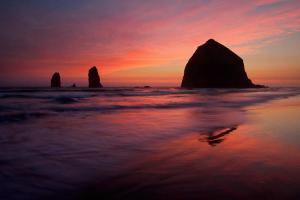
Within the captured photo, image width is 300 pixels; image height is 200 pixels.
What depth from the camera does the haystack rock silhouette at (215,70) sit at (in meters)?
95.2

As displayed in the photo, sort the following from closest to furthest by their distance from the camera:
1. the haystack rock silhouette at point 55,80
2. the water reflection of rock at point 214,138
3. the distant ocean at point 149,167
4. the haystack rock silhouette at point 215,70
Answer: the distant ocean at point 149,167, the water reflection of rock at point 214,138, the haystack rock silhouette at point 215,70, the haystack rock silhouette at point 55,80

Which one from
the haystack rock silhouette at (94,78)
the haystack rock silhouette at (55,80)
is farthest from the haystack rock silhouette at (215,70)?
the haystack rock silhouette at (55,80)

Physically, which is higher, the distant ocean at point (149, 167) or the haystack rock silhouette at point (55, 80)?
the haystack rock silhouette at point (55, 80)

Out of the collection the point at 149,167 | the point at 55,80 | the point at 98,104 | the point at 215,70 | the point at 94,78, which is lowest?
the point at 98,104

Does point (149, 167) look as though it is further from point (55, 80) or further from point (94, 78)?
point (55, 80)

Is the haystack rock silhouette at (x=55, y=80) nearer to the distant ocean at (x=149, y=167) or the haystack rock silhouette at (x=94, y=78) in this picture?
the haystack rock silhouette at (x=94, y=78)

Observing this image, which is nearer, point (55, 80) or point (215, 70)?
point (215, 70)

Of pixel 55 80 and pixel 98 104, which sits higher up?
pixel 55 80

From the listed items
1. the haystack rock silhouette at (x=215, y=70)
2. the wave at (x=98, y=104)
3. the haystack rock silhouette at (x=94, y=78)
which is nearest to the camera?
the wave at (x=98, y=104)

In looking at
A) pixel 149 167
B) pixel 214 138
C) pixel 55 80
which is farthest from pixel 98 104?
pixel 55 80

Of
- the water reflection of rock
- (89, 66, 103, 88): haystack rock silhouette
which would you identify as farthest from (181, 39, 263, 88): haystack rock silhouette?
the water reflection of rock

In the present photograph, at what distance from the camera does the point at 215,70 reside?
317ft

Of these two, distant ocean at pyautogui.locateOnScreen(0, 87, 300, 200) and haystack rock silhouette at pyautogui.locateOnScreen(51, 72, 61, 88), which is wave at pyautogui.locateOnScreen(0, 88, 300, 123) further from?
haystack rock silhouette at pyautogui.locateOnScreen(51, 72, 61, 88)

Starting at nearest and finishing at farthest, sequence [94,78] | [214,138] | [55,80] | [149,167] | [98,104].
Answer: [149,167] < [214,138] < [98,104] < [55,80] < [94,78]
